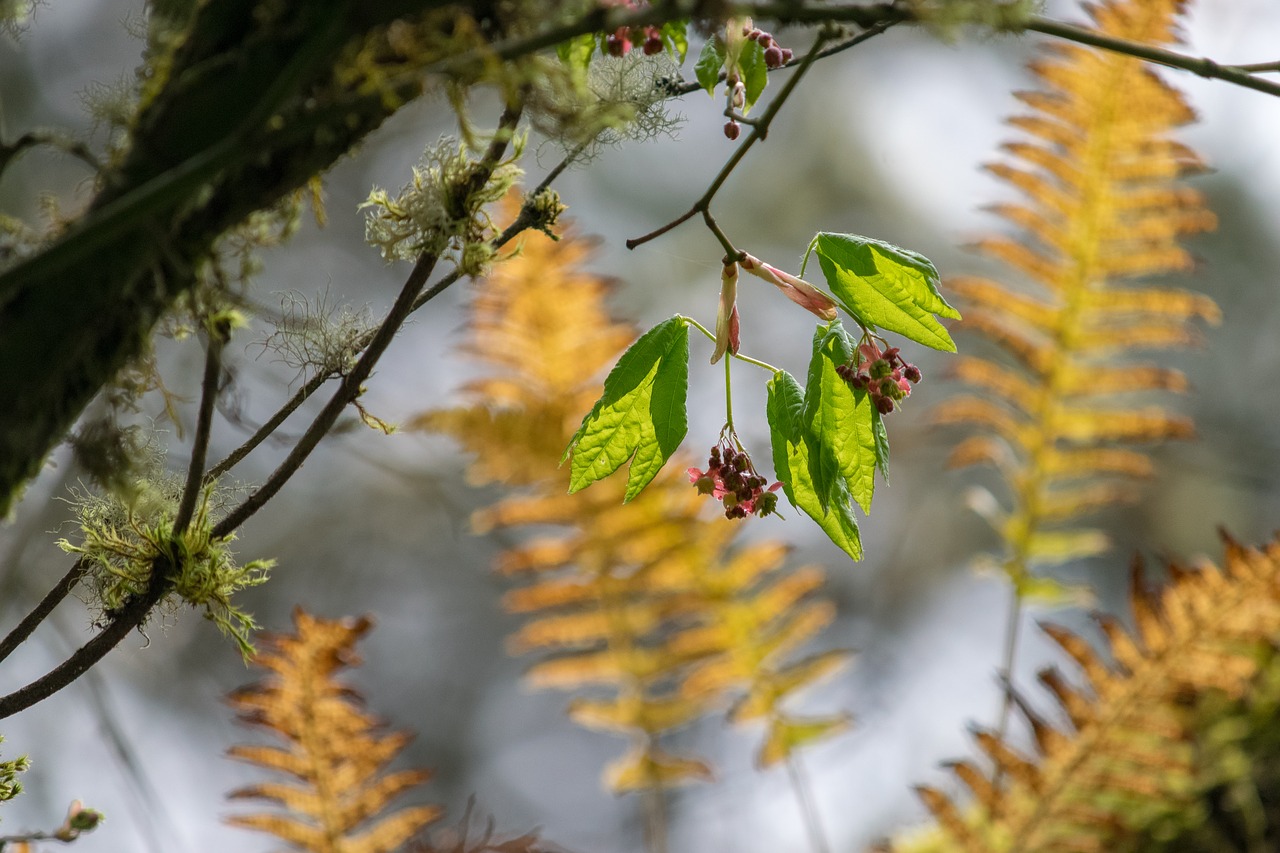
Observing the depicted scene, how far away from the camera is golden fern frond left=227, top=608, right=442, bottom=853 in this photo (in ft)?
3.81

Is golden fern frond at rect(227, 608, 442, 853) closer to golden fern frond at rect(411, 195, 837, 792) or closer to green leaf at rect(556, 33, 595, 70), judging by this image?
golden fern frond at rect(411, 195, 837, 792)

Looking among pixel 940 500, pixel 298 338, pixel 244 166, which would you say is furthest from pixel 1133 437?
pixel 940 500

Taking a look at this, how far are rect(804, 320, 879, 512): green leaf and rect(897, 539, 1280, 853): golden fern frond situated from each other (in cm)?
89

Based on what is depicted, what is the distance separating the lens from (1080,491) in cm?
173

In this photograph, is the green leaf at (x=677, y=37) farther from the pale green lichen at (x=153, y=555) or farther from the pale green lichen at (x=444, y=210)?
the pale green lichen at (x=153, y=555)

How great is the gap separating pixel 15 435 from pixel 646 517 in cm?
134

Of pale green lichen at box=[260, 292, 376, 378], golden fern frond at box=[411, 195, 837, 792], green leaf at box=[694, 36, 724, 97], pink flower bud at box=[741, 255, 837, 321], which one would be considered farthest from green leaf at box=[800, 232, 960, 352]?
golden fern frond at box=[411, 195, 837, 792]

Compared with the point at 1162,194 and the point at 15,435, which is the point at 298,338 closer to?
the point at 15,435

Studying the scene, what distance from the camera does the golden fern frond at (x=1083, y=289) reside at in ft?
5.71

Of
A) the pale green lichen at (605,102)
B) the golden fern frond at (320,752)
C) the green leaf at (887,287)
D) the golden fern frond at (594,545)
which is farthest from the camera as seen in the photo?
the golden fern frond at (594,545)

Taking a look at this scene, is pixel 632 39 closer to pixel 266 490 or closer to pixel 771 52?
pixel 771 52

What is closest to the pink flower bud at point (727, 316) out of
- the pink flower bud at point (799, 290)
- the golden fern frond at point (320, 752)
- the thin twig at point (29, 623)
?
the pink flower bud at point (799, 290)

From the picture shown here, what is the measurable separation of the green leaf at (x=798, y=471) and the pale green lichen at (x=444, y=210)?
0.64 ft

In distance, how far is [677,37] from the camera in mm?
582
